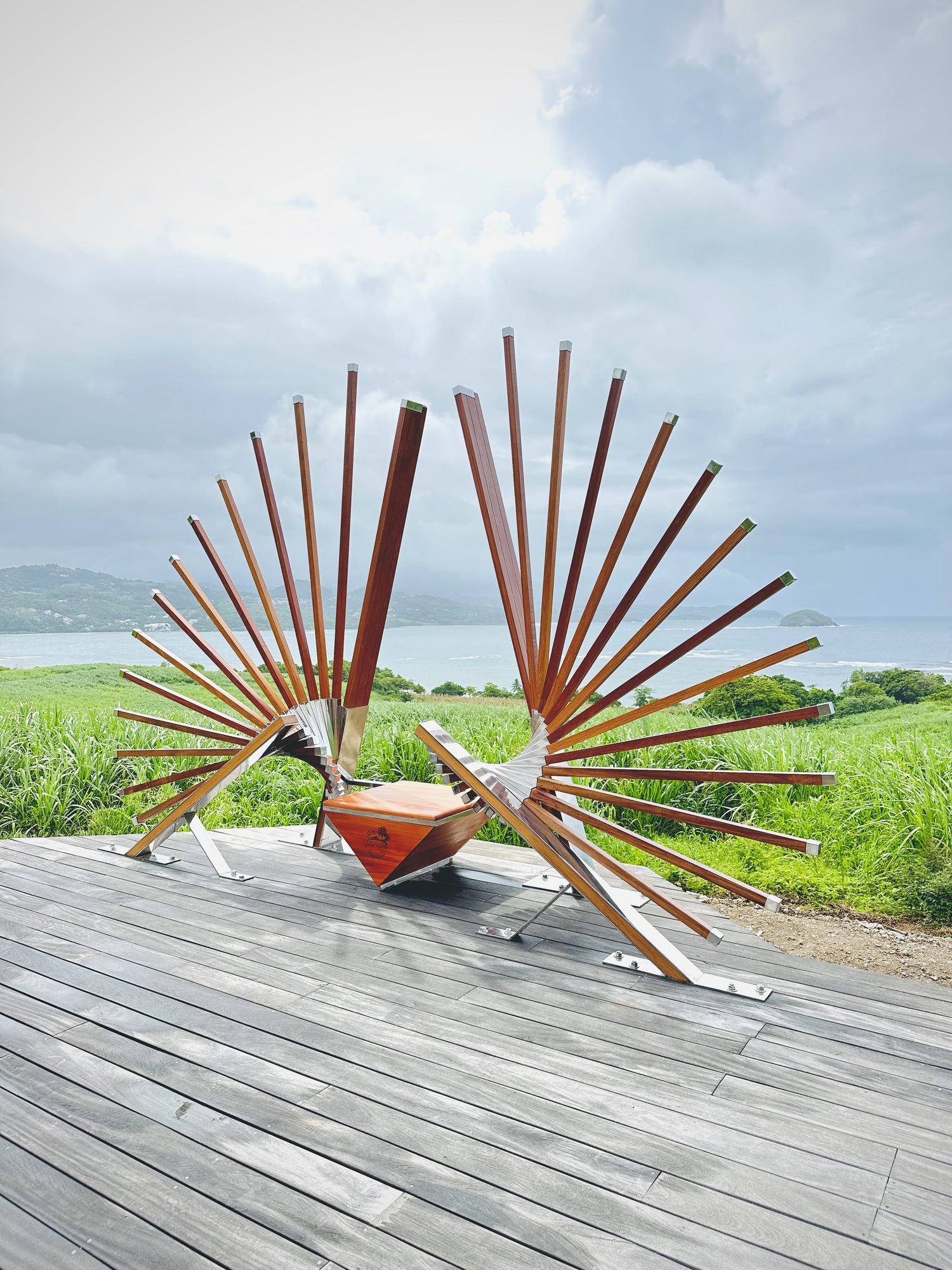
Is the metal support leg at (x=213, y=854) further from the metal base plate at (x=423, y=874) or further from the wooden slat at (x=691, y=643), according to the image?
the wooden slat at (x=691, y=643)

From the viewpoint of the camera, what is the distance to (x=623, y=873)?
3.39 metres

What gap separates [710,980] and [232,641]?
127 inches

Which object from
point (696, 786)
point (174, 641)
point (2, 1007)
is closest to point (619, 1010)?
point (2, 1007)

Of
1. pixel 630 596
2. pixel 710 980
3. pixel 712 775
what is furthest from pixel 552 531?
pixel 710 980

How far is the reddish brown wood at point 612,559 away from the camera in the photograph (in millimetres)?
3367

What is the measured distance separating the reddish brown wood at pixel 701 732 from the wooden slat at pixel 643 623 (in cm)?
17

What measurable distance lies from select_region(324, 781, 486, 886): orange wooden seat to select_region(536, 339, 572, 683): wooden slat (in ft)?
2.72

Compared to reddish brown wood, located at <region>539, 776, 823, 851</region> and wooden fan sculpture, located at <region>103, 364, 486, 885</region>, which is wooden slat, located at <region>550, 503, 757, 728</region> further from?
wooden fan sculpture, located at <region>103, 364, 486, 885</region>

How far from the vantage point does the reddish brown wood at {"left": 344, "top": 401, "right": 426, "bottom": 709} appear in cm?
423

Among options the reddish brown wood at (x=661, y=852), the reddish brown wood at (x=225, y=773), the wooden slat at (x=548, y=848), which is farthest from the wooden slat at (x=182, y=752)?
the reddish brown wood at (x=661, y=852)

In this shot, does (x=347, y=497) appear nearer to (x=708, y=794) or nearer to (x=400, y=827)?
(x=400, y=827)

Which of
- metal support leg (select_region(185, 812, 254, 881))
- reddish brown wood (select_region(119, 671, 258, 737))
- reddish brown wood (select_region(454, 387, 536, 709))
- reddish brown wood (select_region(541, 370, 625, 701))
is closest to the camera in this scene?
reddish brown wood (select_region(541, 370, 625, 701))

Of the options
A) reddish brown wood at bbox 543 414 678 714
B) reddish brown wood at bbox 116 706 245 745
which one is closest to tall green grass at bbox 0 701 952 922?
reddish brown wood at bbox 116 706 245 745

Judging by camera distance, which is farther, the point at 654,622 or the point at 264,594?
the point at 264,594
